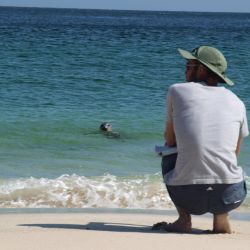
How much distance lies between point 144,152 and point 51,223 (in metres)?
4.57

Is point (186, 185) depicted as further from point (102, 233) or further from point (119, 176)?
point (119, 176)

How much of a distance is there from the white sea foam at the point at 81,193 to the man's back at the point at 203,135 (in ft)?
6.92

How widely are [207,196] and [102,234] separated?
60 centimetres

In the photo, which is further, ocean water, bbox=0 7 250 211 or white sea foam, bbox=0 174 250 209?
ocean water, bbox=0 7 250 211

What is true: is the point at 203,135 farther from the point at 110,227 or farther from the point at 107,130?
the point at 107,130

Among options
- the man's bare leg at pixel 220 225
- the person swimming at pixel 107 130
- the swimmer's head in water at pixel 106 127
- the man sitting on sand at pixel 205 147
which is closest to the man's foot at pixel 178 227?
the man sitting on sand at pixel 205 147

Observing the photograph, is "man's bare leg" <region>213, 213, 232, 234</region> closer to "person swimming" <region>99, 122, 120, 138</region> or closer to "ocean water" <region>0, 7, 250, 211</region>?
"ocean water" <region>0, 7, 250, 211</region>

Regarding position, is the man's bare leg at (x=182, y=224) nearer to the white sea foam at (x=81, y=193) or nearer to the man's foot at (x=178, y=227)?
the man's foot at (x=178, y=227)

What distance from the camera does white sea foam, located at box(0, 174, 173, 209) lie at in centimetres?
658

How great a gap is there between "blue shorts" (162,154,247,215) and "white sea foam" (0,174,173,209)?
6.56 feet

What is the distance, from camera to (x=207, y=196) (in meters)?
4.46

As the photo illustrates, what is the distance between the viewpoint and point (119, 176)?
7918 mm

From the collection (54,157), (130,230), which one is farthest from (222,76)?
(54,157)

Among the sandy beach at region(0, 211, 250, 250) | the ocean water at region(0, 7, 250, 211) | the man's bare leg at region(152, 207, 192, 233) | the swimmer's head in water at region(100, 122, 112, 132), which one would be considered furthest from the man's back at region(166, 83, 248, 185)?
the swimmer's head in water at region(100, 122, 112, 132)
